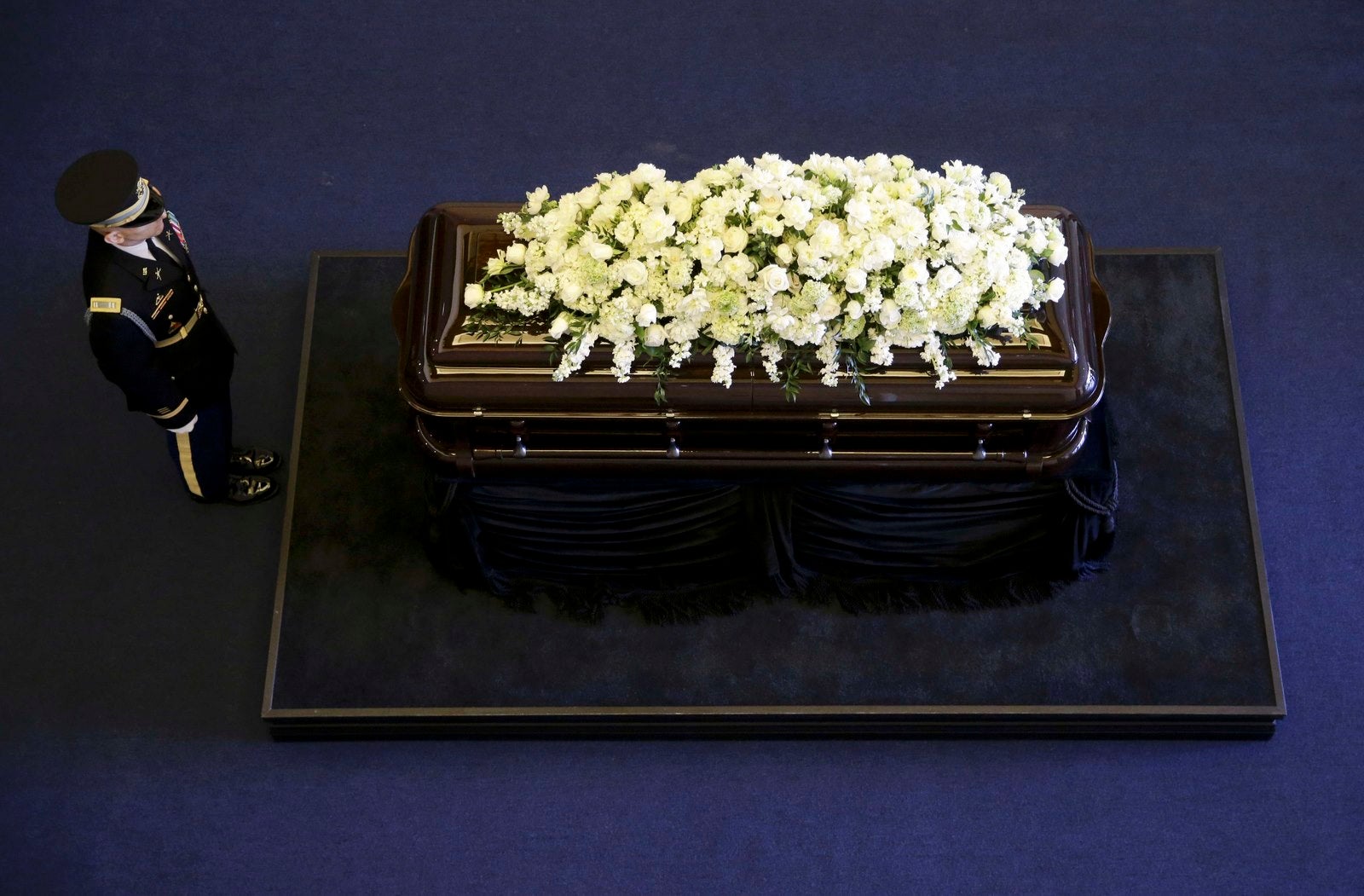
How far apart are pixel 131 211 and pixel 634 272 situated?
1331mm

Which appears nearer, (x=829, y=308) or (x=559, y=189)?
(x=829, y=308)

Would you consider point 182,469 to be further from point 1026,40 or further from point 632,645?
point 1026,40

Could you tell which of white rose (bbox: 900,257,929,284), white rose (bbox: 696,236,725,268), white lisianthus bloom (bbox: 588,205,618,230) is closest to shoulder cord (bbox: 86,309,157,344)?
white lisianthus bloom (bbox: 588,205,618,230)

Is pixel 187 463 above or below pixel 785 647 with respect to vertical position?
above

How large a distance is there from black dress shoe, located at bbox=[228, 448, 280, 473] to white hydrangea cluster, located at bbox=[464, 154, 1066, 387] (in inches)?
46.6

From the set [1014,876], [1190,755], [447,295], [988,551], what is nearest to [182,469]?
[447,295]

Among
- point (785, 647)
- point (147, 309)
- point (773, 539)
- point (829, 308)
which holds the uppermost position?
point (147, 309)

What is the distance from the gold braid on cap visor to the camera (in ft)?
12.2

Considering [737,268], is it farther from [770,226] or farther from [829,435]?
[829,435]

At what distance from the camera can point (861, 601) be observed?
167 inches

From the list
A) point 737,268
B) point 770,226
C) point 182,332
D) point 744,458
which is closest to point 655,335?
point 737,268

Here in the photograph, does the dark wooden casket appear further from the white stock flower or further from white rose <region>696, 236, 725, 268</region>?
white rose <region>696, 236, 725, 268</region>

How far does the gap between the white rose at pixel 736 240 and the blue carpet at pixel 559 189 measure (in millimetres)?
1466

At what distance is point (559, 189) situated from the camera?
5141 mm
